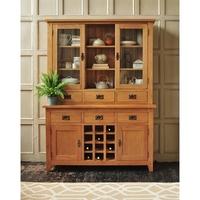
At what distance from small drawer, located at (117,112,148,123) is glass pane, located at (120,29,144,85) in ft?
1.45

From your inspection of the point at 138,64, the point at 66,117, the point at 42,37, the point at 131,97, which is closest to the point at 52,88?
the point at 66,117

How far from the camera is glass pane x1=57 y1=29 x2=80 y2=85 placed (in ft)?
15.5

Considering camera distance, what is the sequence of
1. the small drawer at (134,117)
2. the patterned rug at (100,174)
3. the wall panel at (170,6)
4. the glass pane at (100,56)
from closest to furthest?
the patterned rug at (100,174) < the small drawer at (134,117) < the glass pane at (100,56) < the wall panel at (170,6)

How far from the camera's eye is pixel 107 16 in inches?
197

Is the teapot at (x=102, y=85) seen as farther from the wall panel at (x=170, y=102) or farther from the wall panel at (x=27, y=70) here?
the wall panel at (x=27, y=70)

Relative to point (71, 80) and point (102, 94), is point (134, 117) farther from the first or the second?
point (71, 80)

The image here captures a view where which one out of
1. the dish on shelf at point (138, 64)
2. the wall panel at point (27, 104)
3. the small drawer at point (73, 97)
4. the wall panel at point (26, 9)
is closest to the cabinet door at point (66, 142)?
the small drawer at point (73, 97)

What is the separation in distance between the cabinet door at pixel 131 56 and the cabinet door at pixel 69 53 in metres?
0.49

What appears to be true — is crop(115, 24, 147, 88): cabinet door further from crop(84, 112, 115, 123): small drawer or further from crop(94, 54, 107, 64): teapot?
crop(84, 112, 115, 123): small drawer

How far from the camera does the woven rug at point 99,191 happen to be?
3.59m

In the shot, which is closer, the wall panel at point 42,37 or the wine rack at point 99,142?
the wine rack at point 99,142

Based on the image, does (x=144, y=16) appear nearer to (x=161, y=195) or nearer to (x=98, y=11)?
(x=98, y=11)

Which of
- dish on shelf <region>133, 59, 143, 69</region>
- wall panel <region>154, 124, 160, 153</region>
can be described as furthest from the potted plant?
wall panel <region>154, 124, 160, 153</region>
